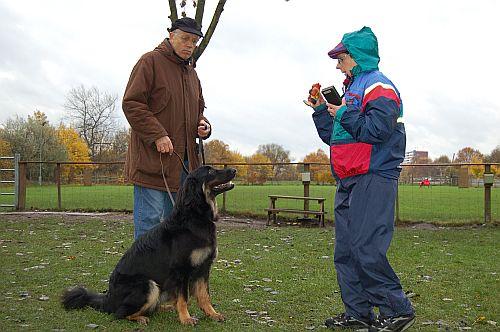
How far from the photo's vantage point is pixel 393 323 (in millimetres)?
4020

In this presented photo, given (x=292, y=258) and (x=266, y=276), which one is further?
(x=292, y=258)

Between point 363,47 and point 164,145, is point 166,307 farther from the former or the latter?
point 363,47

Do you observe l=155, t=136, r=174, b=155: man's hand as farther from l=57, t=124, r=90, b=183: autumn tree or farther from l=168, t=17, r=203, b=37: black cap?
l=57, t=124, r=90, b=183: autumn tree

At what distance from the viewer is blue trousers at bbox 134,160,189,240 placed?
496 cm

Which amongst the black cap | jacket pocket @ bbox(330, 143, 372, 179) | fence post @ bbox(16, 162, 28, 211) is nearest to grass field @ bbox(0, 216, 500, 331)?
jacket pocket @ bbox(330, 143, 372, 179)

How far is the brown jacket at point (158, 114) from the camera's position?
15.5 ft

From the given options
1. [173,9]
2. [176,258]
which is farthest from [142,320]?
[173,9]

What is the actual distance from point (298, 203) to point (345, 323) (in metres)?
13.4

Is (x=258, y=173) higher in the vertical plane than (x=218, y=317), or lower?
higher

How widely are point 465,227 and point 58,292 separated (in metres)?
10.4

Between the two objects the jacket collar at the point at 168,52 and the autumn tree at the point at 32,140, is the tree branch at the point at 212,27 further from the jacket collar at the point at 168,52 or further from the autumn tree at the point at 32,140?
the autumn tree at the point at 32,140

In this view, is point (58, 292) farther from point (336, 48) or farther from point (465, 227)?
point (465, 227)

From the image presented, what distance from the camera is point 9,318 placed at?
4.69 metres

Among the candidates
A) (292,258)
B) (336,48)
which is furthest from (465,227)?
(336,48)
